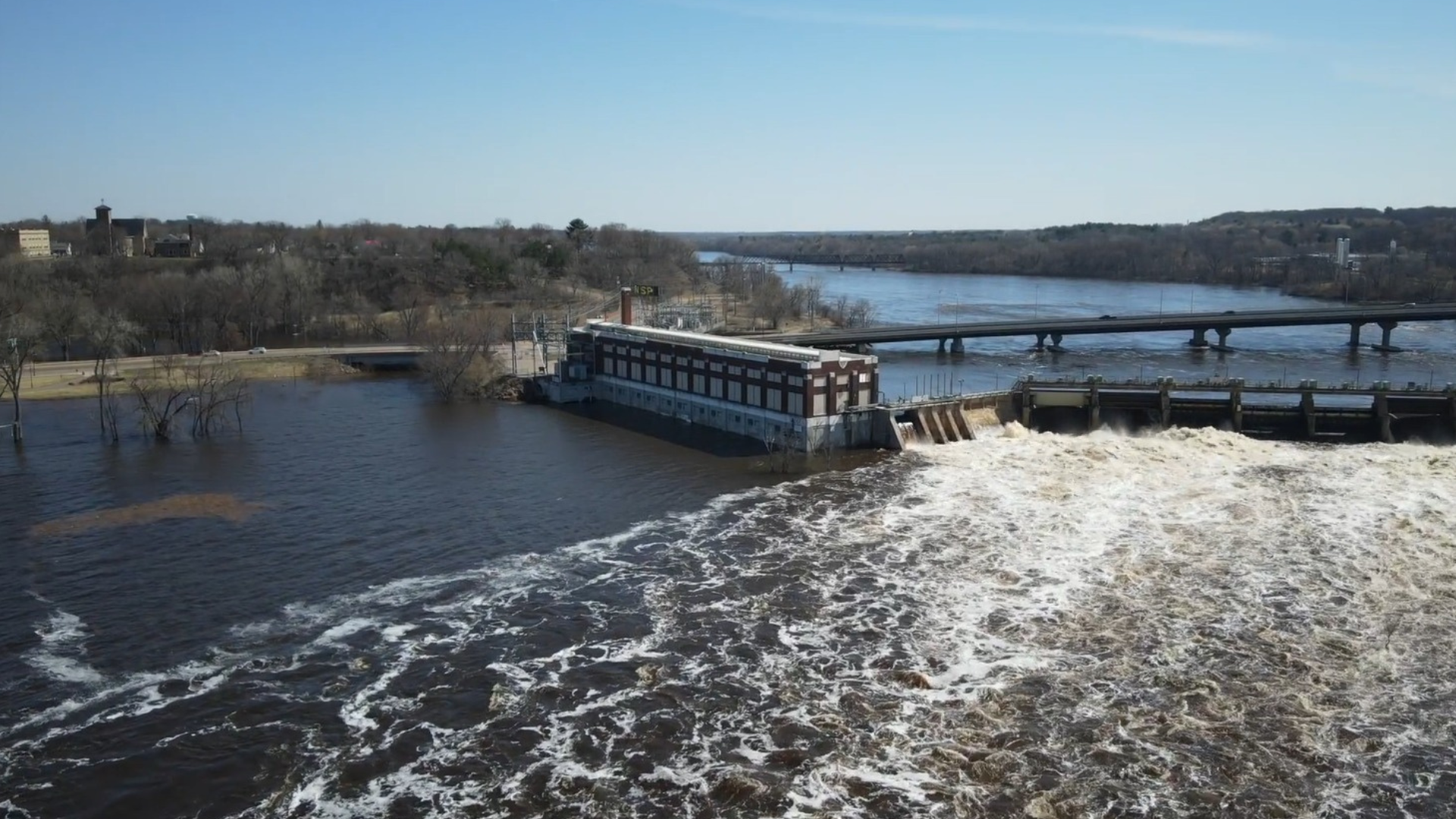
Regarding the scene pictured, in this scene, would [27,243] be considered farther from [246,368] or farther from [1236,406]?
[1236,406]

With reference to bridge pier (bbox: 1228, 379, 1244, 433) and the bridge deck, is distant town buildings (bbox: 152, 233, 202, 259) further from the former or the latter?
bridge pier (bbox: 1228, 379, 1244, 433)

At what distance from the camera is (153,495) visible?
4528 cm

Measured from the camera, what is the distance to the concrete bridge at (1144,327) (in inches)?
3917

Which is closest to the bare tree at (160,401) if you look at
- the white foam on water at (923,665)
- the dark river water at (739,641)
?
the dark river water at (739,641)

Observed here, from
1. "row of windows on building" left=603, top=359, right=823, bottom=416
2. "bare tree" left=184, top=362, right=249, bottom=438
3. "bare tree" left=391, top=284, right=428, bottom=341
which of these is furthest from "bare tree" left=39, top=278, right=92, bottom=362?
"row of windows on building" left=603, top=359, right=823, bottom=416

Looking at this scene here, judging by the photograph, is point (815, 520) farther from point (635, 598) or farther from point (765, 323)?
point (765, 323)

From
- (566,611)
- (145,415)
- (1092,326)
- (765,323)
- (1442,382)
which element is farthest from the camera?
(765,323)

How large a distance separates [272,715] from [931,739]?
51.8ft

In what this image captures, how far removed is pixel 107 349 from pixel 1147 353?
8607cm

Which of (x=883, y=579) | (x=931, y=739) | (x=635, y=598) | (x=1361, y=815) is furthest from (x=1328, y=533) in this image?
(x=635, y=598)

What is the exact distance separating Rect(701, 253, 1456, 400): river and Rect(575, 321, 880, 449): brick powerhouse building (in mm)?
17615

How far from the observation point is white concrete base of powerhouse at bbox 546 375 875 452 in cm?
5400

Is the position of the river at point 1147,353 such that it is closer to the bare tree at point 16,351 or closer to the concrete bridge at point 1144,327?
the concrete bridge at point 1144,327

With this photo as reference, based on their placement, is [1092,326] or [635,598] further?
[1092,326]
